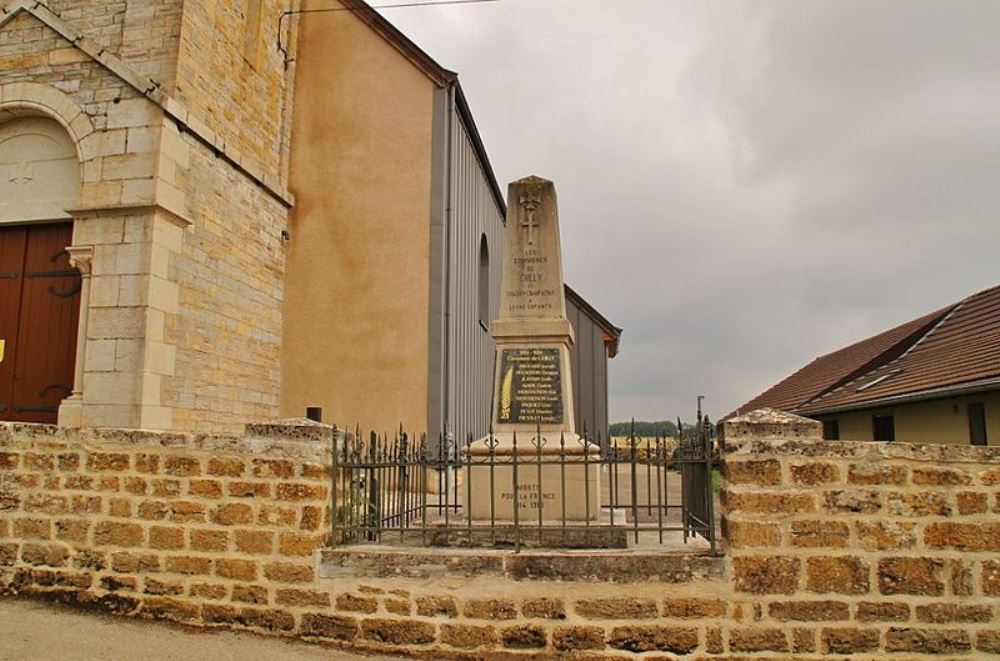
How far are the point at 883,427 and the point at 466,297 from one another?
9.66 metres

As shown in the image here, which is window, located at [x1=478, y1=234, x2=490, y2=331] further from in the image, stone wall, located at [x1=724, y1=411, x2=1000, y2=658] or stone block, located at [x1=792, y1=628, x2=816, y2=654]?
stone block, located at [x1=792, y1=628, x2=816, y2=654]

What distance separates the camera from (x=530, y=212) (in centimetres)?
710

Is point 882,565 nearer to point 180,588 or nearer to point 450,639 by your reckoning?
point 450,639

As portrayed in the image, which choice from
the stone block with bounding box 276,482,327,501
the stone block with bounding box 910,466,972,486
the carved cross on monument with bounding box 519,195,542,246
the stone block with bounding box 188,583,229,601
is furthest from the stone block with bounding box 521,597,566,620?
the carved cross on monument with bounding box 519,195,542,246

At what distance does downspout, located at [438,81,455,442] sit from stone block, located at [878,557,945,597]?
723 cm

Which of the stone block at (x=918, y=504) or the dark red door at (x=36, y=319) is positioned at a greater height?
the dark red door at (x=36, y=319)

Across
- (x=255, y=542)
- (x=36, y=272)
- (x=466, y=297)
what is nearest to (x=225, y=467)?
(x=255, y=542)

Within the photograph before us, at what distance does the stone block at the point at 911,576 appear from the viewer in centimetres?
460

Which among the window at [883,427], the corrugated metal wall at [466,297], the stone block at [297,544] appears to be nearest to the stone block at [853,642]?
the stone block at [297,544]

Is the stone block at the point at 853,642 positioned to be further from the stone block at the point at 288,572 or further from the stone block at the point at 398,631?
the stone block at the point at 288,572

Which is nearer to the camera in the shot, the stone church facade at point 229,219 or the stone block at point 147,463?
the stone block at point 147,463

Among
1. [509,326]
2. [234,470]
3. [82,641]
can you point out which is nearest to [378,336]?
[509,326]

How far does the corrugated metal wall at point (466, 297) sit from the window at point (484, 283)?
251 mm

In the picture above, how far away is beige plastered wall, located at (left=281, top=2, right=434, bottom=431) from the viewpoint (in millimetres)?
11570
